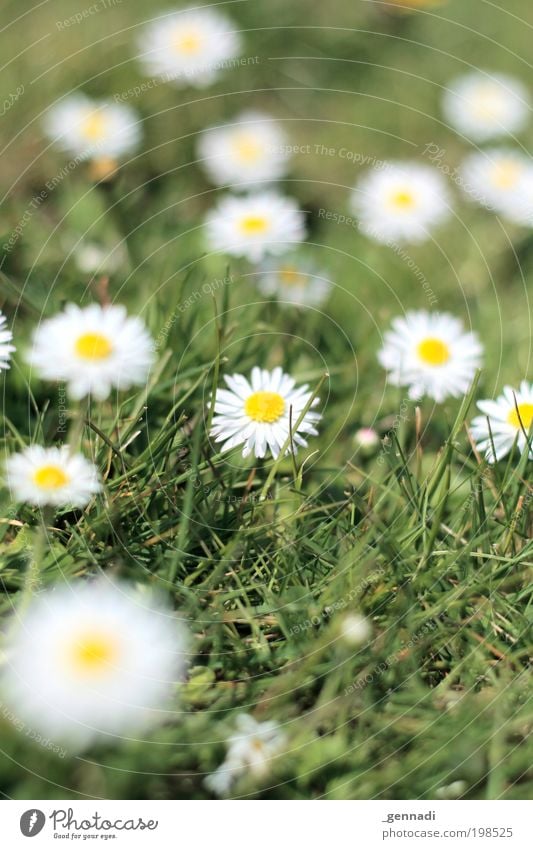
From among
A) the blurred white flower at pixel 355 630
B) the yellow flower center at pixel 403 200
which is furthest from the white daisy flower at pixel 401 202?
the blurred white flower at pixel 355 630

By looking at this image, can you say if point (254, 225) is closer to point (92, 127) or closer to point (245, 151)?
point (245, 151)

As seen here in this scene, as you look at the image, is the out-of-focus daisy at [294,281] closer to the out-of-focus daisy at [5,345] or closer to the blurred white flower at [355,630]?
the out-of-focus daisy at [5,345]

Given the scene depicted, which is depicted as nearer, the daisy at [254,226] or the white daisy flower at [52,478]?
the white daisy flower at [52,478]

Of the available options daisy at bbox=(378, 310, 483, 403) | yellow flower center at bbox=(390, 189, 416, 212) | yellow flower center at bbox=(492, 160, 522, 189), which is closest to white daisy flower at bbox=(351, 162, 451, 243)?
yellow flower center at bbox=(390, 189, 416, 212)

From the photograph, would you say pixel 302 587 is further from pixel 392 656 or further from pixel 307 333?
pixel 307 333

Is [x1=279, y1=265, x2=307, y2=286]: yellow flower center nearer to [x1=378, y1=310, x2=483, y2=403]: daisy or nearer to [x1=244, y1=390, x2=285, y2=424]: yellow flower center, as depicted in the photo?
[x1=378, y1=310, x2=483, y2=403]: daisy

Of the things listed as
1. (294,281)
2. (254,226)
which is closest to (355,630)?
(294,281)

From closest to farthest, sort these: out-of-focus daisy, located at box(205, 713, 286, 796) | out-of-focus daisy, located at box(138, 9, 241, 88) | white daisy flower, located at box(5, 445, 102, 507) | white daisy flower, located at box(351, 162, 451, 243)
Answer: out-of-focus daisy, located at box(205, 713, 286, 796) < white daisy flower, located at box(5, 445, 102, 507) < white daisy flower, located at box(351, 162, 451, 243) < out-of-focus daisy, located at box(138, 9, 241, 88)
